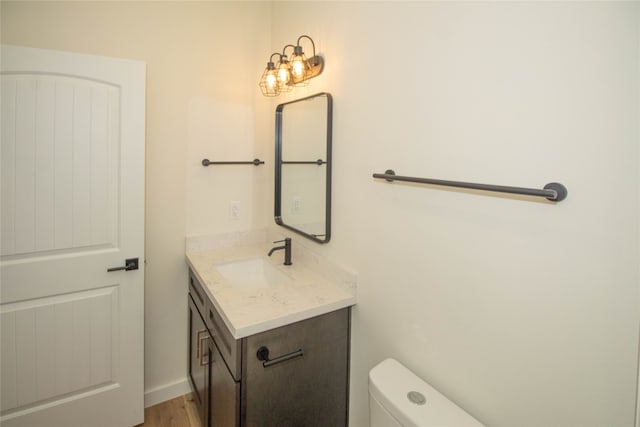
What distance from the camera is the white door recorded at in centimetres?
151

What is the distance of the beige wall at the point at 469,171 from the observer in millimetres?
752

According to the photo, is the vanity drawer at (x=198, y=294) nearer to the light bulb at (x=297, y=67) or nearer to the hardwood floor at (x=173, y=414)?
the hardwood floor at (x=173, y=414)

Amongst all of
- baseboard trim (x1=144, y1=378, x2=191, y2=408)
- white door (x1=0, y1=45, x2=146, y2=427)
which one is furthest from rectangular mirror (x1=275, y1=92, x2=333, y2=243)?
baseboard trim (x1=144, y1=378, x2=191, y2=408)

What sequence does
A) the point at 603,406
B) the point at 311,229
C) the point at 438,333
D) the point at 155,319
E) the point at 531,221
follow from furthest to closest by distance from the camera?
1. the point at 155,319
2. the point at 311,229
3. the point at 438,333
4. the point at 531,221
5. the point at 603,406

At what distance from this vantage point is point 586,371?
31.2 inches

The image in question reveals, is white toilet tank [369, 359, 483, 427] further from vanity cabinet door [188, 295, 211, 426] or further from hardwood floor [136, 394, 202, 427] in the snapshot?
hardwood floor [136, 394, 202, 427]

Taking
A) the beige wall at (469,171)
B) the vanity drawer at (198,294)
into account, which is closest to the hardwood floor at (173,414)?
the beige wall at (469,171)

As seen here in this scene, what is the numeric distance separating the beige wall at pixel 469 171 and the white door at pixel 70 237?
192 millimetres

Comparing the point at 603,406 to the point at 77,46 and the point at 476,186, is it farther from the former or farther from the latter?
the point at 77,46

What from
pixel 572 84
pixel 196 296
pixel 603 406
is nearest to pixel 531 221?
pixel 572 84

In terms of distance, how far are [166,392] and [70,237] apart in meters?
1.13

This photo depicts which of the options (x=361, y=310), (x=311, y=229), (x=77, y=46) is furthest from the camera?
(x=311, y=229)

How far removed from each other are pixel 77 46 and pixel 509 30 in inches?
75.9

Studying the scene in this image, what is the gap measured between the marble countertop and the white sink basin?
0.03 metres
